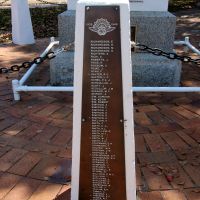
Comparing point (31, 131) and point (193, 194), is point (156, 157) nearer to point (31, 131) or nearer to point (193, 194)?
point (193, 194)

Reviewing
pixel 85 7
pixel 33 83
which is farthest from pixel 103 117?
pixel 33 83

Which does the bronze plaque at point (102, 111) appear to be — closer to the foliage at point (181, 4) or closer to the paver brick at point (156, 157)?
the paver brick at point (156, 157)

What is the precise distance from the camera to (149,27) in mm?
4191

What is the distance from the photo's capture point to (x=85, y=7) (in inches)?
71.1

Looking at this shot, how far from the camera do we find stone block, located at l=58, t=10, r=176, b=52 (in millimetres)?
4142

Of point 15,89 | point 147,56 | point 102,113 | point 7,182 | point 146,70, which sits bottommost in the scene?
point 7,182

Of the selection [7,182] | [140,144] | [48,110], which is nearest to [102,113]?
[7,182]

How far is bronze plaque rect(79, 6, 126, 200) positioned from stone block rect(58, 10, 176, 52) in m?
2.42

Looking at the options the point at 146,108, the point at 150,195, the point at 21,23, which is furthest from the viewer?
the point at 21,23

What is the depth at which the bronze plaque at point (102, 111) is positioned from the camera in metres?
1.81

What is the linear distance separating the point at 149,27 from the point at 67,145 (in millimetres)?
1953

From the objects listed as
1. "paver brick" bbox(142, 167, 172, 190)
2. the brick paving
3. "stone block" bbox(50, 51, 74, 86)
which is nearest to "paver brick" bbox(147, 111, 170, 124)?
the brick paving

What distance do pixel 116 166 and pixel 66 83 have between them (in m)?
2.40

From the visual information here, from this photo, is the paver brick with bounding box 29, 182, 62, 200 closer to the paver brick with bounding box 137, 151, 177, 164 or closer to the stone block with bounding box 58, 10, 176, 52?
the paver brick with bounding box 137, 151, 177, 164
